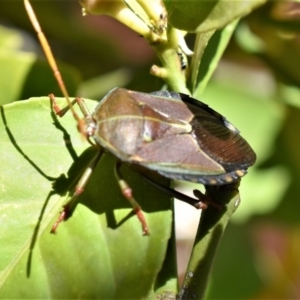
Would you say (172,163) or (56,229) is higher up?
(172,163)

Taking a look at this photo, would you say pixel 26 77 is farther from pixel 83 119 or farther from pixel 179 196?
pixel 179 196

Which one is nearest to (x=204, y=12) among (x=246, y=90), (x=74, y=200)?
(x=74, y=200)

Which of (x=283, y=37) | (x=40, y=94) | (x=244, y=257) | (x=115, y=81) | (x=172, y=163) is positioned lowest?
(x=244, y=257)

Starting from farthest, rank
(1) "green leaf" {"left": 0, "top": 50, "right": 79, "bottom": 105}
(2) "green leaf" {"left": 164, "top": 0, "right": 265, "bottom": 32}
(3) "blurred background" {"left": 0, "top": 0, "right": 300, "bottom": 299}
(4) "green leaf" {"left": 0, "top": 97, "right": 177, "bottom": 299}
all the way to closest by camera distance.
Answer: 1. (3) "blurred background" {"left": 0, "top": 0, "right": 300, "bottom": 299}
2. (1) "green leaf" {"left": 0, "top": 50, "right": 79, "bottom": 105}
3. (4) "green leaf" {"left": 0, "top": 97, "right": 177, "bottom": 299}
4. (2) "green leaf" {"left": 164, "top": 0, "right": 265, "bottom": 32}

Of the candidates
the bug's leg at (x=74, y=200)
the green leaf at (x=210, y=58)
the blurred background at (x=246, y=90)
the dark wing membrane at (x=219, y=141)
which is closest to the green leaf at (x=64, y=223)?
the bug's leg at (x=74, y=200)

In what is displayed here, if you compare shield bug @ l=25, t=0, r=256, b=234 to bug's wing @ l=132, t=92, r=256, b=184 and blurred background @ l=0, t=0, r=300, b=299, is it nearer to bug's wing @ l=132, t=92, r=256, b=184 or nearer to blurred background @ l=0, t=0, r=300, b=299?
bug's wing @ l=132, t=92, r=256, b=184

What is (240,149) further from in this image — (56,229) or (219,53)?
(56,229)

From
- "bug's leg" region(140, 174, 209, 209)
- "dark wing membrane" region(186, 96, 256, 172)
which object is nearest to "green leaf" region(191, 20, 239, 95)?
"dark wing membrane" region(186, 96, 256, 172)

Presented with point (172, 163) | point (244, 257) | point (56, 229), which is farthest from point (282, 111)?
point (56, 229)
